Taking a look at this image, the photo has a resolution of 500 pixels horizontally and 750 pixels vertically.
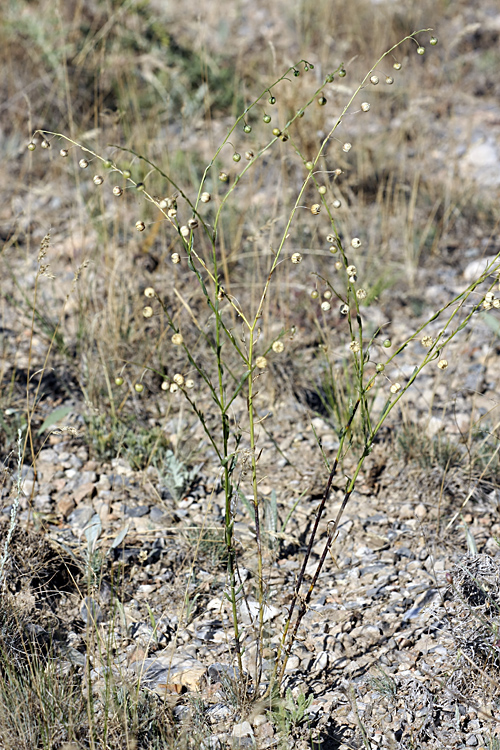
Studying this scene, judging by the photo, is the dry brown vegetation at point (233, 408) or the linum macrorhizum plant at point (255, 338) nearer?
the linum macrorhizum plant at point (255, 338)

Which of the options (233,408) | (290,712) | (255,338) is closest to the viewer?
(290,712)

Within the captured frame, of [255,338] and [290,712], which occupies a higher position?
[255,338]

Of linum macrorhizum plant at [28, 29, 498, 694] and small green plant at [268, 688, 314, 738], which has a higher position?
linum macrorhizum plant at [28, 29, 498, 694]

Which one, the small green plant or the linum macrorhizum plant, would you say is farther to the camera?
the small green plant

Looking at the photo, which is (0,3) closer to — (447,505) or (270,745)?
(447,505)

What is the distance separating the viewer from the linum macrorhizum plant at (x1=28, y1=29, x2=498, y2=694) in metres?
1.50

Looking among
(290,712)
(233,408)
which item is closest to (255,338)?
(233,408)

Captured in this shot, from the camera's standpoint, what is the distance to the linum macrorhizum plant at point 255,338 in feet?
4.93

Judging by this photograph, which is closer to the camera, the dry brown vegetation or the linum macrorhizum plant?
the linum macrorhizum plant

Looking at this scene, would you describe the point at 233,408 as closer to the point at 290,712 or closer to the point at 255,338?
the point at 255,338

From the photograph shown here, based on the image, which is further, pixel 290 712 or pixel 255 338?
pixel 255 338

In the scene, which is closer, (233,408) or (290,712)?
(290,712)

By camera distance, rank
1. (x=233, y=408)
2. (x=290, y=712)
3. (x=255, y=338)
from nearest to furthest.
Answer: (x=290, y=712), (x=233, y=408), (x=255, y=338)

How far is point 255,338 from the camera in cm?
329
